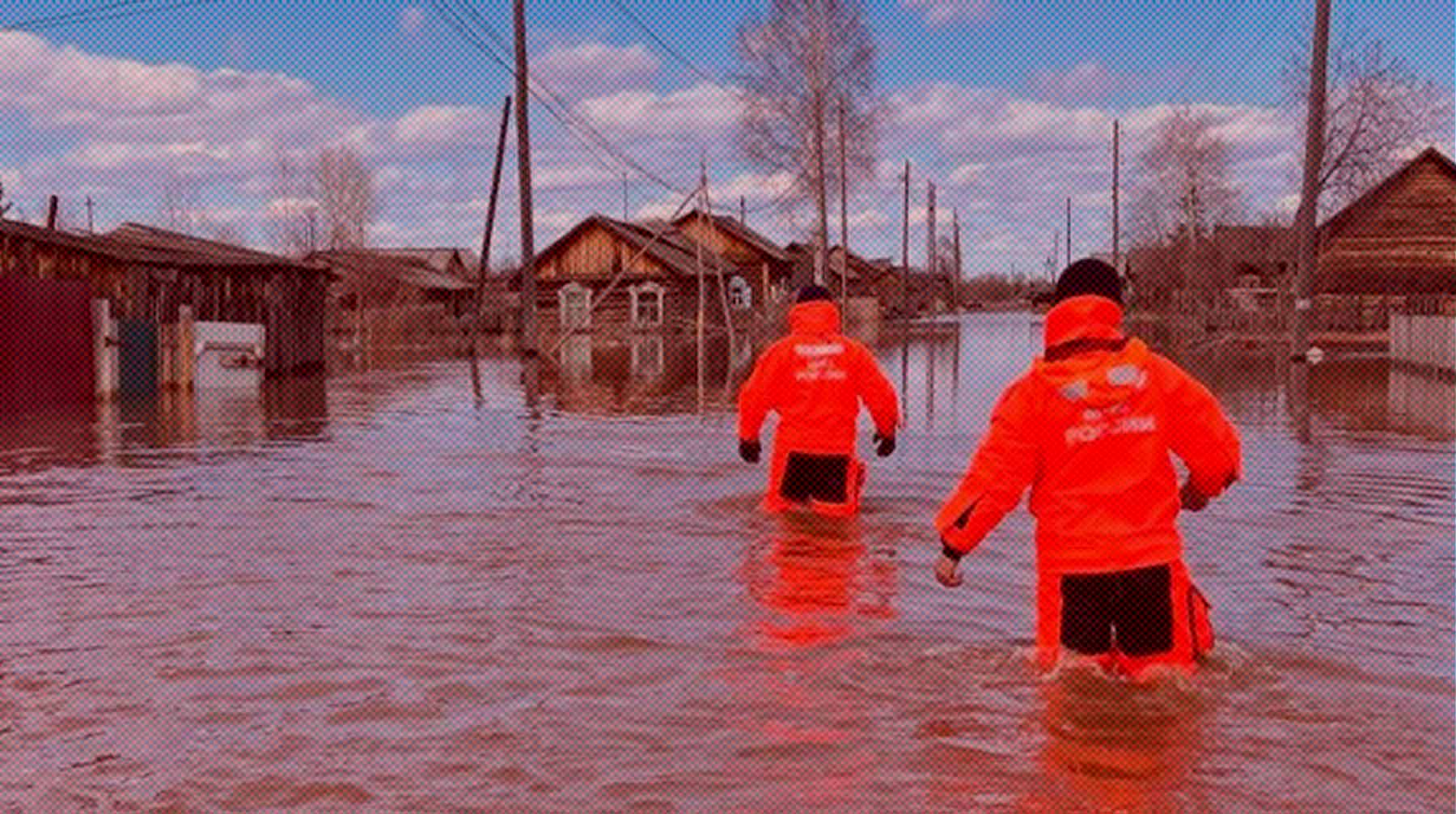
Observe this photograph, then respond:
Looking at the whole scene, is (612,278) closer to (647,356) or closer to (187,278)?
(647,356)

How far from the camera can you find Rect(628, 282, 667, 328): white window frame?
6162 centimetres

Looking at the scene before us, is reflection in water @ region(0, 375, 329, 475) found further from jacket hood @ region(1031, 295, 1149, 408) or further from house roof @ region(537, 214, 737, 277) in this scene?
house roof @ region(537, 214, 737, 277)

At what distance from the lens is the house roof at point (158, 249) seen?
22.0 meters

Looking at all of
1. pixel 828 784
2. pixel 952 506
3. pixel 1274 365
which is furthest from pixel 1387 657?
pixel 1274 365

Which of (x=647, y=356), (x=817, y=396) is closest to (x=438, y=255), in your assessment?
(x=647, y=356)

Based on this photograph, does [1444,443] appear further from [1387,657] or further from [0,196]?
[0,196]

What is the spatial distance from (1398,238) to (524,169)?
2812 cm

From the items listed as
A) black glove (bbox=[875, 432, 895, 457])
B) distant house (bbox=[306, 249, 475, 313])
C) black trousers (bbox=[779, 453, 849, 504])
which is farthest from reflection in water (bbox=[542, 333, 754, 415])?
distant house (bbox=[306, 249, 475, 313])

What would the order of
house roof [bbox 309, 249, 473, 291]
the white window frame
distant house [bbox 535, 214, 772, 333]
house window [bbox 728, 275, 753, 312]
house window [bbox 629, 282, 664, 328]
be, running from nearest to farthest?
the white window frame → house window [bbox 629, 282, 664, 328] → distant house [bbox 535, 214, 772, 333] → house roof [bbox 309, 249, 473, 291] → house window [bbox 728, 275, 753, 312]

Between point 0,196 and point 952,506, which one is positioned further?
point 0,196

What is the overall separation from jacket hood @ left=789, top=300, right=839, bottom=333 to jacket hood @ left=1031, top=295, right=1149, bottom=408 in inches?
168

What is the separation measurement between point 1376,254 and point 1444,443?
3579cm

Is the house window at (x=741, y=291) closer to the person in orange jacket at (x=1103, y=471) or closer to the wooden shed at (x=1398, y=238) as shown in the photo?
the wooden shed at (x=1398, y=238)

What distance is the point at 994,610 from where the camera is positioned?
24.2 ft
